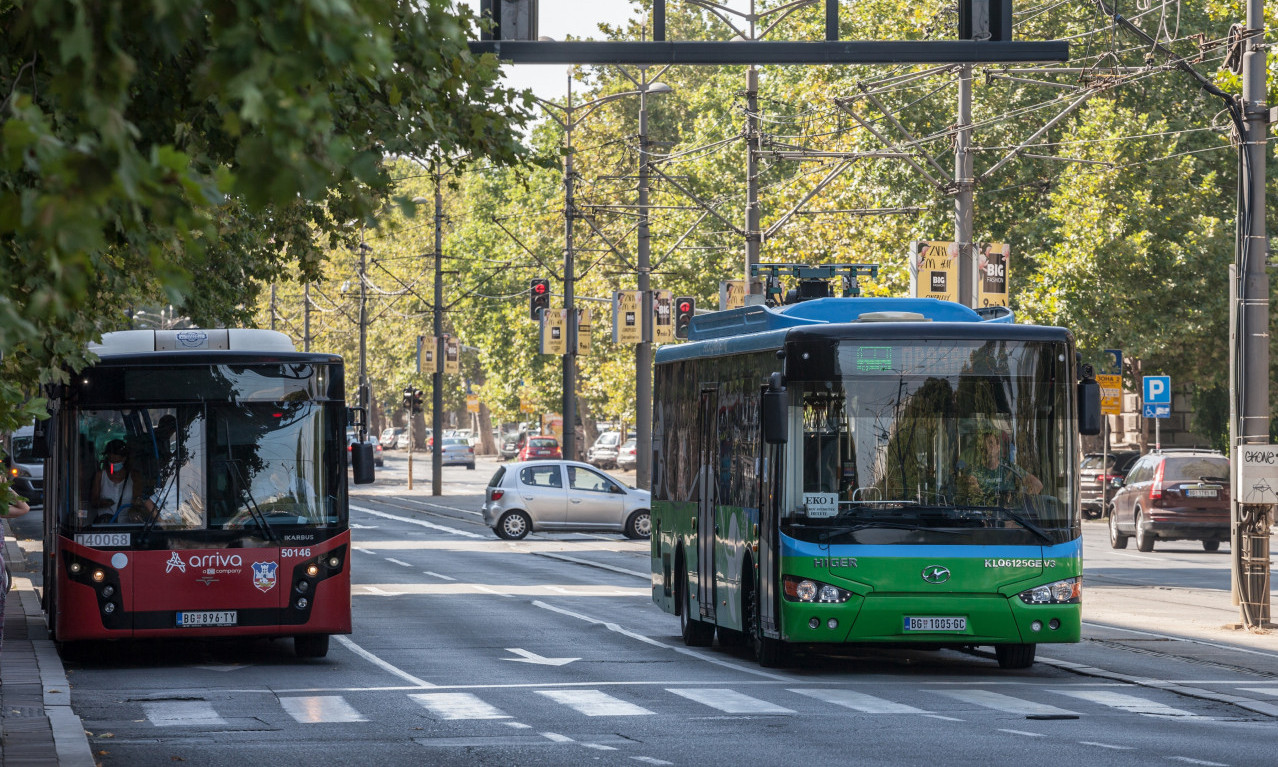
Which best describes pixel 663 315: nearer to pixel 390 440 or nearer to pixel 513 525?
pixel 513 525

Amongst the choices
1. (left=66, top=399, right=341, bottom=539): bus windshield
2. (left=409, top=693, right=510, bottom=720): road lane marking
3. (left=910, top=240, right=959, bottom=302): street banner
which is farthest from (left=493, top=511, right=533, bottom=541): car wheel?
(left=409, top=693, right=510, bottom=720): road lane marking

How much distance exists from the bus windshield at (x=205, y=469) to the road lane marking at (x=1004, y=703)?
5391 millimetres

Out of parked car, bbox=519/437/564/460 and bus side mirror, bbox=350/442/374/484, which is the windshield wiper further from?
parked car, bbox=519/437/564/460

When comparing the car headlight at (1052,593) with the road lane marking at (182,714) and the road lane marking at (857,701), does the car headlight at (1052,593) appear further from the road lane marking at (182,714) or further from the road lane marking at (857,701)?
the road lane marking at (182,714)

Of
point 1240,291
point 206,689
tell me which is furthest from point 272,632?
point 1240,291

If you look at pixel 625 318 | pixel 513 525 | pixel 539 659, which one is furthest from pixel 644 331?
pixel 539 659

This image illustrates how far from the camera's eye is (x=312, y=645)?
17.4 m

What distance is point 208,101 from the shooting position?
8.72m

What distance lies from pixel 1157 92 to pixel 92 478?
4073 centimetres

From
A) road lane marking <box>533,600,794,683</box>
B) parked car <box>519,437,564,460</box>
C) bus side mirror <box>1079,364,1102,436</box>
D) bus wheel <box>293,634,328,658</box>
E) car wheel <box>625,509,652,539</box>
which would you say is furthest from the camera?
parked car <box>519,437,564,460</box>

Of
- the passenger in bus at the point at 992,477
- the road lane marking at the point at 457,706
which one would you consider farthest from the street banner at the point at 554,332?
the road lane marking at the point at 457,706

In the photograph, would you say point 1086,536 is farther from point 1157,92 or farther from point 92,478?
point 92,478

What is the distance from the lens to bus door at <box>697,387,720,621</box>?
1750cm

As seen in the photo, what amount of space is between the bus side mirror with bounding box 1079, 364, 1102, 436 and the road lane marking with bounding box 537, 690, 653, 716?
154 inches
